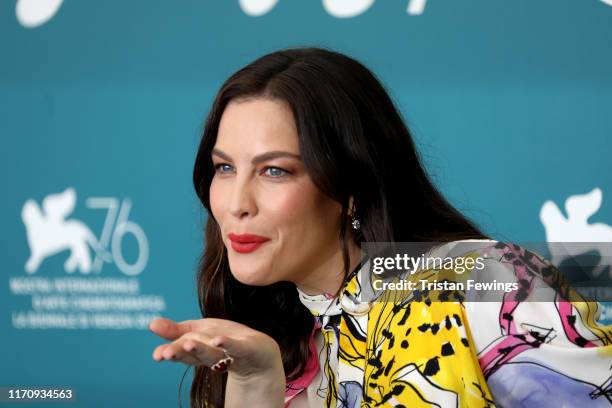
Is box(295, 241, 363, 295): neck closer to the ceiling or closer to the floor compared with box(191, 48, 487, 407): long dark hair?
closer to the floor

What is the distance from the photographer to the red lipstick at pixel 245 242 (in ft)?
4.80

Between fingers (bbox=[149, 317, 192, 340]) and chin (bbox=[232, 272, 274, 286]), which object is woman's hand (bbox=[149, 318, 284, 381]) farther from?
chin (bbox=[232, 272, 274, 286])

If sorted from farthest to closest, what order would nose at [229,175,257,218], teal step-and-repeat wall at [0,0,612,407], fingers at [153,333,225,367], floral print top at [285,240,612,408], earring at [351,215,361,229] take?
teal step-and-repeat wall at [0,0,612,407]
earring at [351,215,361,229]
nose at [229,175,257,218]
floral print top at [285,240,612,408]
fingers at [153,333,225,367]

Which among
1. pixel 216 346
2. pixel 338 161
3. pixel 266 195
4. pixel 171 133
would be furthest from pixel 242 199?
pixel 171 133

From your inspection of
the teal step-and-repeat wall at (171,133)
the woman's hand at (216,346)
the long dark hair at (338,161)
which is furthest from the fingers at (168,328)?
the teal step-and-repeat wall at (171,133)

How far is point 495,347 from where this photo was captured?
48.8 inches

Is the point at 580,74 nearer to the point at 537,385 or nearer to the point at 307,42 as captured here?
the point at 307,42

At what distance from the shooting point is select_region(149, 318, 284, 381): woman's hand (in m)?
1.03

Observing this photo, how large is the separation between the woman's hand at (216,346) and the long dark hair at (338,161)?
0.33 meters

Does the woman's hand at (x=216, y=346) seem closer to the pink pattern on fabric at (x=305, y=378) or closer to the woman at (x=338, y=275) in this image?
the woman at (x=338, y=275)

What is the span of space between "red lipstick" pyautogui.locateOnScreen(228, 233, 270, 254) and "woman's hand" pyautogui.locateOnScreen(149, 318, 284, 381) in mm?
233

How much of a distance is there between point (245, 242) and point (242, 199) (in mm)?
78

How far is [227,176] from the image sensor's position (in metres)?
1.52

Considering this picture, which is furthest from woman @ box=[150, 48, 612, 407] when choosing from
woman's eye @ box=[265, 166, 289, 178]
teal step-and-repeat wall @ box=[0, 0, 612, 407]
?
teal step-and-repeat wall @ box=[0, 0, 612, 407]
